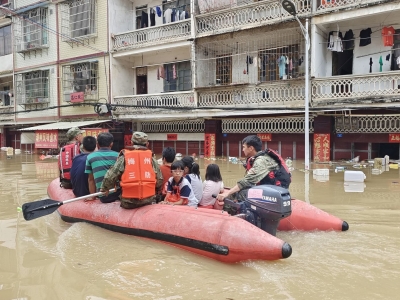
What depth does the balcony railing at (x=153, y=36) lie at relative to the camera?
15.3 meters

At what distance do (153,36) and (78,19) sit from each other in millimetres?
4938

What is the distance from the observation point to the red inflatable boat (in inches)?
152

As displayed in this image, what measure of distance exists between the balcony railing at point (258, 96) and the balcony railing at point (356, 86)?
627 mm

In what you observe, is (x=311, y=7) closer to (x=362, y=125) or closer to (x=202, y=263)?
(x=362, y=125)

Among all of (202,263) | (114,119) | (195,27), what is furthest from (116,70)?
(202,263)


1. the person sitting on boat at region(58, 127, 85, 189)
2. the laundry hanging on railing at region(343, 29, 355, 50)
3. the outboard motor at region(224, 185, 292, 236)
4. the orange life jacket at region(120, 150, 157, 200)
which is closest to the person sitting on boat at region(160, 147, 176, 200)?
the orange life jacket at region(120, 150, 157, 200)

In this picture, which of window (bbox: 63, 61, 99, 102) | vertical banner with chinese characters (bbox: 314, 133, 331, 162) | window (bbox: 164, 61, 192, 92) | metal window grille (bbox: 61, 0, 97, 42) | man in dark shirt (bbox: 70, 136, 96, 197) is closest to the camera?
man in dark shirt (bbox: 70, 136, 96, 197)

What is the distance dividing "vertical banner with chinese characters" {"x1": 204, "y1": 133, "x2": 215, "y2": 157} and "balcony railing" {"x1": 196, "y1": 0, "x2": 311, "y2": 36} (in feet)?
14.2

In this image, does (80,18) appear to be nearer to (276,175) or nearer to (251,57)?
(251,57)

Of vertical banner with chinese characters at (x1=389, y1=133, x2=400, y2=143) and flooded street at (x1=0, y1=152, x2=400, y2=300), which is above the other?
vertical banner with chinese characters at (x1=389, y1=133, x2=400, y2=143)

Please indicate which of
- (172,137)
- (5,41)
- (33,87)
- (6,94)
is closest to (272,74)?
(172,137)

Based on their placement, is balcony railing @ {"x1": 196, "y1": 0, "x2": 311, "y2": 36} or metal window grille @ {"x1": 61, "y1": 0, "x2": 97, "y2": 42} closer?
balcony railing @ {"x1": 196, "y1": 0, "x2": 311, "y2": 36}

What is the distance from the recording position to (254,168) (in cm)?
443

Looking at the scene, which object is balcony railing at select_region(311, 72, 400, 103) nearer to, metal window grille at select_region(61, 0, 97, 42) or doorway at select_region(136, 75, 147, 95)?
doorway at select_region(136, 75, 147, 95)
